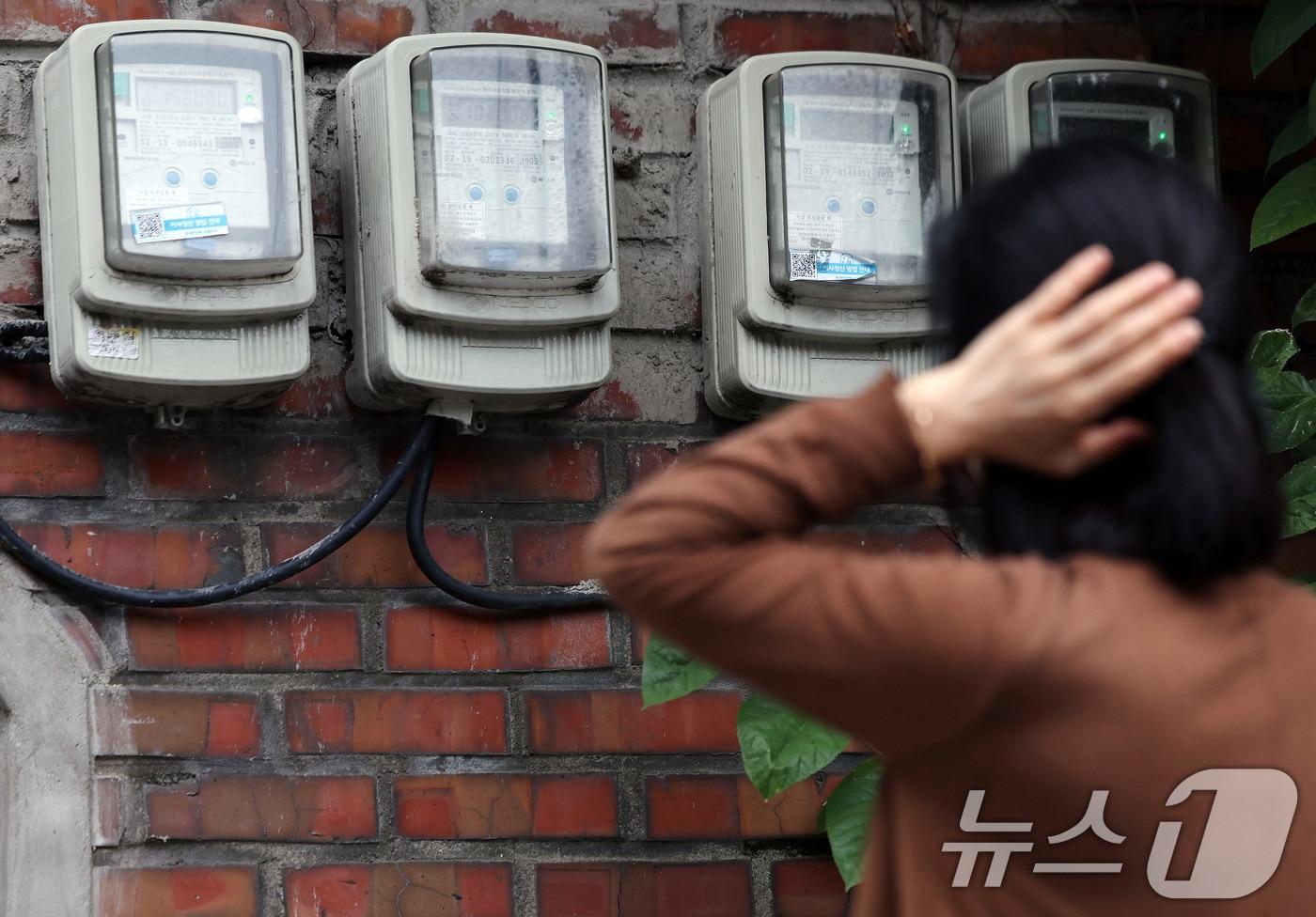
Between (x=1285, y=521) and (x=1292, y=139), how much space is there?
2.04ft

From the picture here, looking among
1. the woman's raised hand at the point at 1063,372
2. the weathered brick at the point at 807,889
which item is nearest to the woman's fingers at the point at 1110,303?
the woman's raised hand at the point at 1063,372

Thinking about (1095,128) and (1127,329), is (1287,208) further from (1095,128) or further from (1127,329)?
(1127,329)

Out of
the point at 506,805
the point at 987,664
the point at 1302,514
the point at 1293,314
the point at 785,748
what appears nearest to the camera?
the point at 987,664

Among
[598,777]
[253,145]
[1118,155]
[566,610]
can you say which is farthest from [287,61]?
[1118,155]

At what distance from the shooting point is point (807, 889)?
5.71ft

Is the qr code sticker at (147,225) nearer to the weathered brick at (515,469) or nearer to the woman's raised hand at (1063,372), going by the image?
the weathered brick at (515,469)

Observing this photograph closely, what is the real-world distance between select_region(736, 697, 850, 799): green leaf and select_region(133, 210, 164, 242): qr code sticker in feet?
2.28

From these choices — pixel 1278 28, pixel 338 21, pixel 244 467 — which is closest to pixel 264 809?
pixel 244 467

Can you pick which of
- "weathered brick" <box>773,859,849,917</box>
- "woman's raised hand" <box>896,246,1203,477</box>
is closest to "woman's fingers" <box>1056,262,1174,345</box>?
"woman's raised hand" <box>896,246,1203,477</box>

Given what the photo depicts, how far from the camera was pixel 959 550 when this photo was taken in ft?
6.08

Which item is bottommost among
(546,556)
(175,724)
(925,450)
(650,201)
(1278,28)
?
(175,724)

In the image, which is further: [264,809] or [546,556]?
[546,556]

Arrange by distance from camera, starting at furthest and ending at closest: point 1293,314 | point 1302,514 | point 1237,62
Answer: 1. point 1237,62
2. point 1293,314
3. point 1302,514

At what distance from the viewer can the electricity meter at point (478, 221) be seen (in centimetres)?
160
